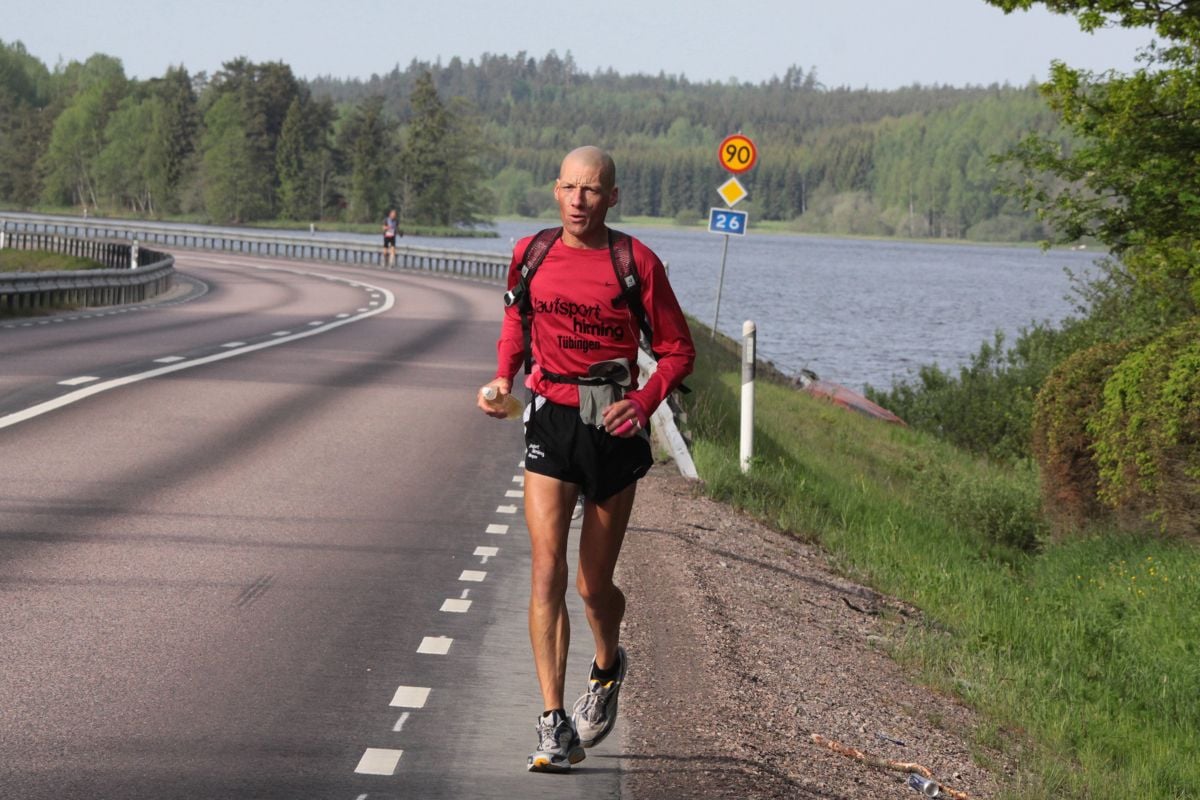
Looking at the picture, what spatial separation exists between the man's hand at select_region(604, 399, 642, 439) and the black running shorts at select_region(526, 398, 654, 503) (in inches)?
4.5

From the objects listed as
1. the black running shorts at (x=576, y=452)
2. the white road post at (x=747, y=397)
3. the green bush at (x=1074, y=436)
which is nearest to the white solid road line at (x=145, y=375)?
the white road post at (x=747, y=397)

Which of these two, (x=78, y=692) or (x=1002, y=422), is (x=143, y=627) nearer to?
(x=78, y=692)

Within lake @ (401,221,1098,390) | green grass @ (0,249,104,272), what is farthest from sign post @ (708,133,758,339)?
green grass @ (0,249,104,272)

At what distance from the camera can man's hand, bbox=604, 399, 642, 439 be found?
18.7 ft

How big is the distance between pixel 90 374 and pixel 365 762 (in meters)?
14.2

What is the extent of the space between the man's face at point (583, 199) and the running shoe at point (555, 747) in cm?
A: 160

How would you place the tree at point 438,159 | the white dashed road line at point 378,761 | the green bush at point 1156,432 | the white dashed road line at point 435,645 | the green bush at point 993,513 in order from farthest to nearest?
the tree at point 438,159 < the green bush at point 993,513 < the green bush at point 1156,432 < the white dashed road line at point 435,645 < the white dashed road line at point 378,761

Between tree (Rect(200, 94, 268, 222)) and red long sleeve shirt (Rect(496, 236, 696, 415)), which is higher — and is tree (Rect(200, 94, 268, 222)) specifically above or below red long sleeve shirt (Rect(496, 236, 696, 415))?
below

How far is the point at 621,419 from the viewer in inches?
225

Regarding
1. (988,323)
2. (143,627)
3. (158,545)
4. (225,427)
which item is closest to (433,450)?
(225,427)

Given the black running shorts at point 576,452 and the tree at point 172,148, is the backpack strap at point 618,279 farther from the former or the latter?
the tree at point 172,148

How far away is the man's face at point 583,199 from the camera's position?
18.8 feet

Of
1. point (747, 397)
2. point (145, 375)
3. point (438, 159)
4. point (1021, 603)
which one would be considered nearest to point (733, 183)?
point (145, 375)

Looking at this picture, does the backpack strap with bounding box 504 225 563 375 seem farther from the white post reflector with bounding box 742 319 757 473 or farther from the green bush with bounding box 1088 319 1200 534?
the green bush with bounding box 1088 319 1200 534
